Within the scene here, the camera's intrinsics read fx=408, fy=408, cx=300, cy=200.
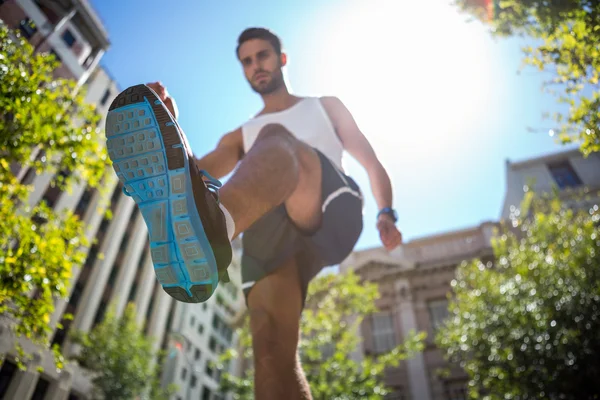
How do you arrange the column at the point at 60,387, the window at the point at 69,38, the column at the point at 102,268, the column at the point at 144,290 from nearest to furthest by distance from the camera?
1. the column at the point at 60,387
2. the window at the point at 69,38
3. the column at the point at 102,268
4. the column at the point at 144,290

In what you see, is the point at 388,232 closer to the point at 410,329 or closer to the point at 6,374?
the point at 410,329

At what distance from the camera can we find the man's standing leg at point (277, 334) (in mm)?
2350

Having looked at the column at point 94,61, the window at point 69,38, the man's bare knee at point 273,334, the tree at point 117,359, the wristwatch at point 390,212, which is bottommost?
the man's bare knee at point 273,334

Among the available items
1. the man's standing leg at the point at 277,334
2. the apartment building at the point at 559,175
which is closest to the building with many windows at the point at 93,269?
the man's standing leg at the point at 277,334

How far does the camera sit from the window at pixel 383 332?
66.5 ft

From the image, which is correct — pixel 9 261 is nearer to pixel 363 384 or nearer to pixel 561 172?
pixel 363 384

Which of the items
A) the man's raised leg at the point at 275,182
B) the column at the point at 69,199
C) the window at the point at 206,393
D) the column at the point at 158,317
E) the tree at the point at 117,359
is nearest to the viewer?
the man's raised leg at the point at 275,182

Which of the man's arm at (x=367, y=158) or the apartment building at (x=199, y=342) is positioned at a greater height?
the apartment building at (x=199, y=342)

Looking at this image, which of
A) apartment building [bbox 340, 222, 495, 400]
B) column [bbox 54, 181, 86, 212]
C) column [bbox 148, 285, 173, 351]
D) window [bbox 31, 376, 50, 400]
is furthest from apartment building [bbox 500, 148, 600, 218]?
column [bbox 54, 181, 86, 212]

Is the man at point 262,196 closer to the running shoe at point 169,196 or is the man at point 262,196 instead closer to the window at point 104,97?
the running shoe at point 169,196

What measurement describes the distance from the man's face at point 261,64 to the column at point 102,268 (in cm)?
2435

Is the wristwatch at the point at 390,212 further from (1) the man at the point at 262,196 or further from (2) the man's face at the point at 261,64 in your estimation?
(2) the man's face at the point at 261,64

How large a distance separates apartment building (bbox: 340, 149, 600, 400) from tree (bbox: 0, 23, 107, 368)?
1615 centimetres

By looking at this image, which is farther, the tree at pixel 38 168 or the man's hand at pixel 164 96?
the tree at pixel 38 168
